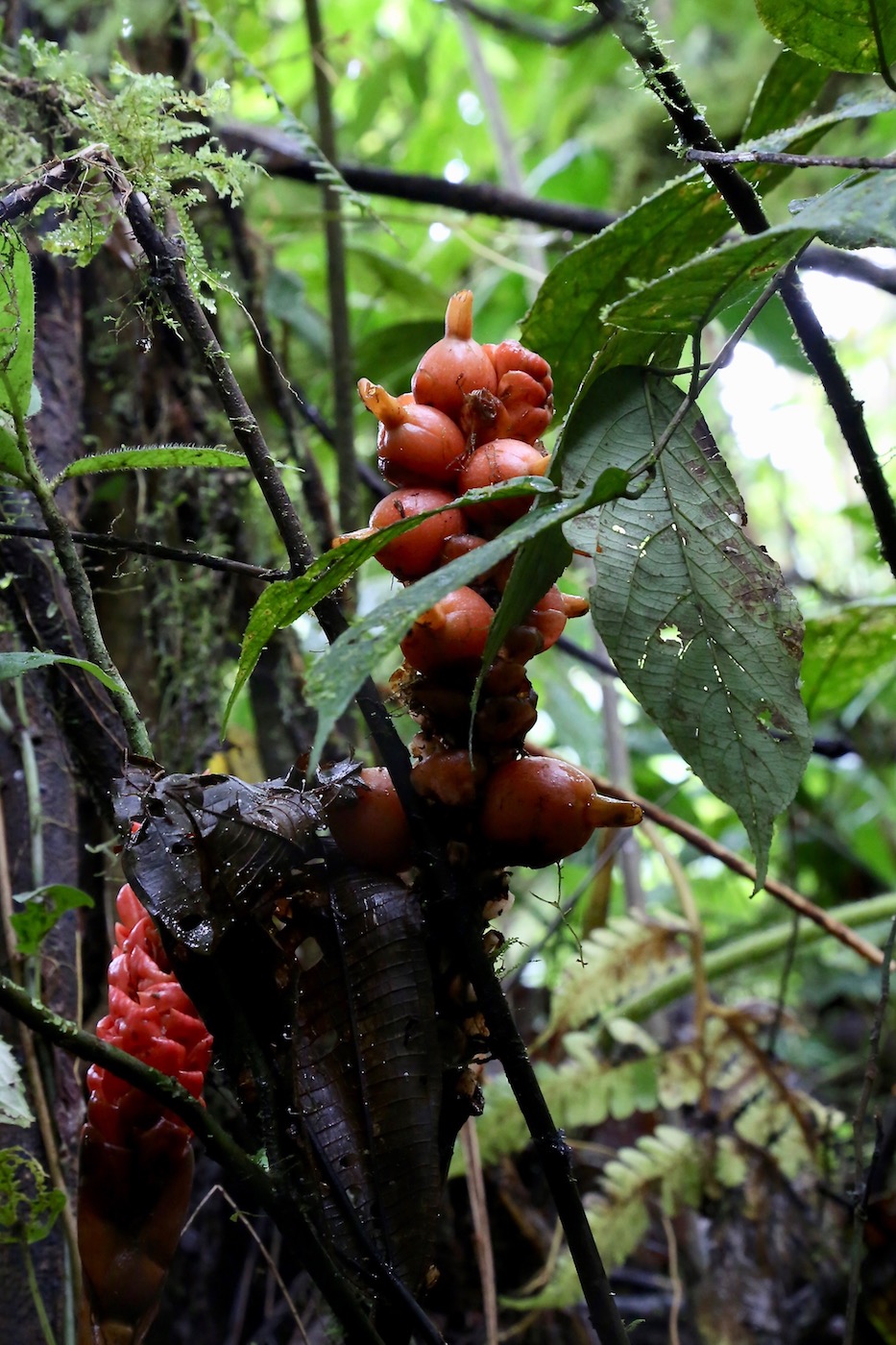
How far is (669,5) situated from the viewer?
2.38 meters

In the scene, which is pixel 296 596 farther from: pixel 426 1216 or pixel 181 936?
pixel 426 1216

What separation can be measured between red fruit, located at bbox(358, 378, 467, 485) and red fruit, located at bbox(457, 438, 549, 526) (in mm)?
11

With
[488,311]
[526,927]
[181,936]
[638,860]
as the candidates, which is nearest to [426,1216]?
[181,936]

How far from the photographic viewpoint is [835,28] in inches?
20.1

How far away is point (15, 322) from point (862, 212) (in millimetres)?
367

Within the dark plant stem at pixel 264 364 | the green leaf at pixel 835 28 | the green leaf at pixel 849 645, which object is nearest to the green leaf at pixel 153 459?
the green leaf at pixel 835 28

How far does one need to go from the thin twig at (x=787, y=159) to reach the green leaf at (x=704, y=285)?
25 mm

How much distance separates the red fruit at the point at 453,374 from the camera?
1.69 ft

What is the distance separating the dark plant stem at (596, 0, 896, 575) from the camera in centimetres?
47

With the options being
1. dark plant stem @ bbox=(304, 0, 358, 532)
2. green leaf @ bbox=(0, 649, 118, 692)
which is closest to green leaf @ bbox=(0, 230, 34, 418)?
green leaf @ bbox=(0, 649, 118, 692)

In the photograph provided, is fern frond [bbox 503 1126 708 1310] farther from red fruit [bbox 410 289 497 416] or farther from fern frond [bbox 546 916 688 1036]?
red fruit [bbox 410 289 497 416]

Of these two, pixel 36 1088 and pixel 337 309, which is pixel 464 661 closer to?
pixel 36 1088

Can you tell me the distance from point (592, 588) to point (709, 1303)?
3.31 ft

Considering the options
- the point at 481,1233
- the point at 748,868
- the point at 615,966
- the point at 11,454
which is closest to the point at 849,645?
the point at 748,868
